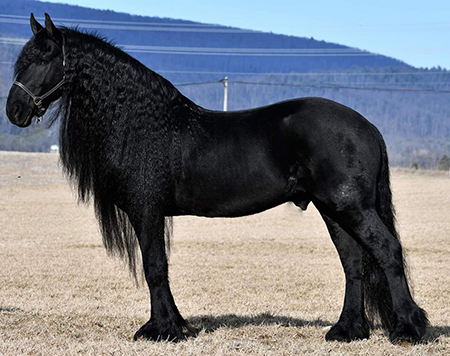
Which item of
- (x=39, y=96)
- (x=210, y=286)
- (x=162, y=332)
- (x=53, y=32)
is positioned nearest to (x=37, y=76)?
(x=39, y=96)

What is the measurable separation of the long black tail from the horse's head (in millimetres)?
2805

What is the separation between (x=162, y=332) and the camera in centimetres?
522

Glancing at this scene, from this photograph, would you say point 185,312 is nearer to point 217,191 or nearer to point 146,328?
point 146,328

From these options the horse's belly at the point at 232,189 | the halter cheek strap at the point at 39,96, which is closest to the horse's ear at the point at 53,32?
the halter cheek strap at the point at 39,96

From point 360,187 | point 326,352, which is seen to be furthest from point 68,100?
point 326,352

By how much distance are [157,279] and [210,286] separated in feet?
15.3

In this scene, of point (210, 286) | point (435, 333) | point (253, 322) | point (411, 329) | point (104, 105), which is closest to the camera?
point (411, 329)

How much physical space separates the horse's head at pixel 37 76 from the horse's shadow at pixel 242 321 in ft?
7.95

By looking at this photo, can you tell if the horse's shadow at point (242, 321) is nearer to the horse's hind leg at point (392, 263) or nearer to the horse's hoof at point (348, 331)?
the horse's hoof at point (348, 331)

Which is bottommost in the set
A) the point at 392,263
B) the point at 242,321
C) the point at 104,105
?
the point at 242,321

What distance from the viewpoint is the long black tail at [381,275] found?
543 centimetres

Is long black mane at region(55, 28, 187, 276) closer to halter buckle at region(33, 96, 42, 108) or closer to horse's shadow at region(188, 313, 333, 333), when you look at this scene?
halter buckle at region(33, 96, 42, 108)

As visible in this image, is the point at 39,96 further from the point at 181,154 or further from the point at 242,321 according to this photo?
the point at 242,321

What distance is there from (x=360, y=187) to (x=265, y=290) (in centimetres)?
482
